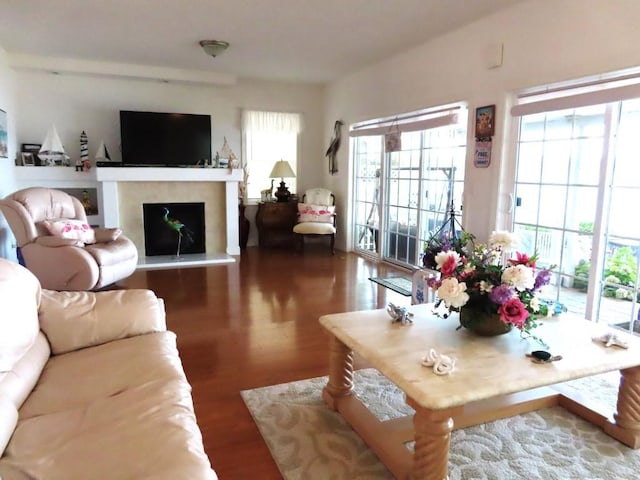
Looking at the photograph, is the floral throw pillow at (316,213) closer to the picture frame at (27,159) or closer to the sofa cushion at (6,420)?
the picture frame at (27,159)

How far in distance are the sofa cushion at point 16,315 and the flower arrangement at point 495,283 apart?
1.60 metres

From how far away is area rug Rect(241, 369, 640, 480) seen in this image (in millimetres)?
1870

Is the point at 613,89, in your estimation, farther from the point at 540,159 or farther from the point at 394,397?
the point at 394,397

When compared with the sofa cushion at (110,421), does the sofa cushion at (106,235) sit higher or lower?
higher

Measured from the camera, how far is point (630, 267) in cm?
307

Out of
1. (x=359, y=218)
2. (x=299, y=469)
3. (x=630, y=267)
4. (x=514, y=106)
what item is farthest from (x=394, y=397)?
(x=359, y=218)

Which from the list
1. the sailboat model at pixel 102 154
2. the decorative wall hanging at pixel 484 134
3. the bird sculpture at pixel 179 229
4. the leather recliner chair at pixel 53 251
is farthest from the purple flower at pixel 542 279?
the sailboat model at pixel 102 154

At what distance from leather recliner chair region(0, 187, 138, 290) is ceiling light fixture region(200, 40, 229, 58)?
7.08 feet

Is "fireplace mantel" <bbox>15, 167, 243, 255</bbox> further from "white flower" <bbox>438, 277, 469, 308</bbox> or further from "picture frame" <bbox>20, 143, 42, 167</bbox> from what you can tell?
"white flower" <bbox>438, 277, 469, 308</bbox>

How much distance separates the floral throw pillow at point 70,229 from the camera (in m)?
4.29

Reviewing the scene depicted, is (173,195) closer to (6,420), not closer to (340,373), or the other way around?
(340,373)

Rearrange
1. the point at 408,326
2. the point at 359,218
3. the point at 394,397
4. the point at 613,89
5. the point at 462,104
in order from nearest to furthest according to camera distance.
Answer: the point at 408,326
the point at 394,397
the point at 613,89
the point at 462,104
the point at 359,218

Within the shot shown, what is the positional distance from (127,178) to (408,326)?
464 cm

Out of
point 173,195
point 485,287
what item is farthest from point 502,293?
point 173,195
